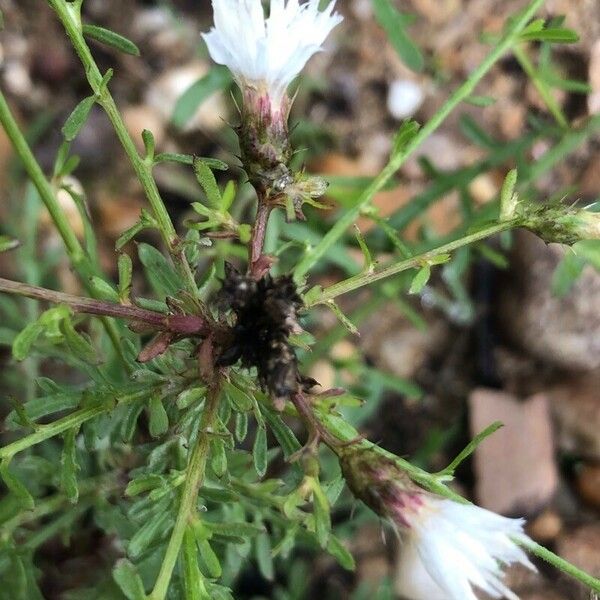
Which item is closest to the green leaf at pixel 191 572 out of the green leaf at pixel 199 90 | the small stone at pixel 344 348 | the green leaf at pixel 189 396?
the green leaf at pixel 189 396

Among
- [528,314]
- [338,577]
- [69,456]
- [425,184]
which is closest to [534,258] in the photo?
[528,314]

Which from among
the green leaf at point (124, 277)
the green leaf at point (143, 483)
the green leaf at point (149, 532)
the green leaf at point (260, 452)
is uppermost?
the green leaf at point (124, 277)

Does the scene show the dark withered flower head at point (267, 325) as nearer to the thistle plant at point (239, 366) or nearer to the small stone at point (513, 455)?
the thistle plant at point (239, 366)

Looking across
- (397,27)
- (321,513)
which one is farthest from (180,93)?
(321,513)

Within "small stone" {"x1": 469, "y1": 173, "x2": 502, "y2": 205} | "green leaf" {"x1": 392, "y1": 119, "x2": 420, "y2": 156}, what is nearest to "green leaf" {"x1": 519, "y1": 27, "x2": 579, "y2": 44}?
"green leaf" {"x1": 392, "y1": 119, "x2": 420, "y2": 156}

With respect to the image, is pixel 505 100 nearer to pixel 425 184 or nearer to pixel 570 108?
pixel 570 108

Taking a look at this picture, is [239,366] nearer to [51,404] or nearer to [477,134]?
[51,404]
